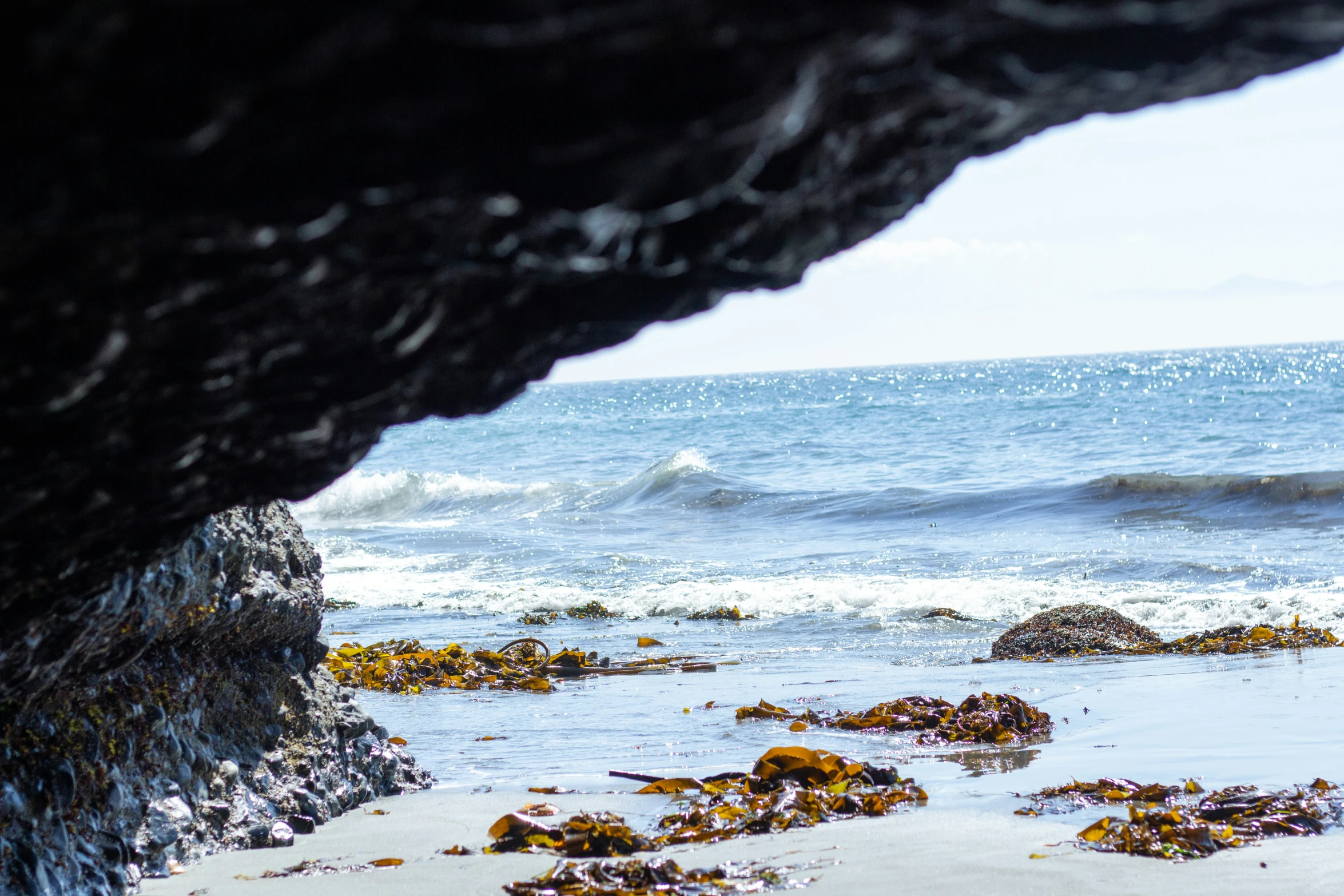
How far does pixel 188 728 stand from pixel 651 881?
1.37 m

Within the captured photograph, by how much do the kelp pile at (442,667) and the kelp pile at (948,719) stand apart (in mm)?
1871

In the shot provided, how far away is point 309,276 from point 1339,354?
98.1 meters

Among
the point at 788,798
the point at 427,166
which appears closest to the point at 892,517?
the point at 788,798

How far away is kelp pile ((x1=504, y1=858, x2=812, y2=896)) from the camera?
113 inches

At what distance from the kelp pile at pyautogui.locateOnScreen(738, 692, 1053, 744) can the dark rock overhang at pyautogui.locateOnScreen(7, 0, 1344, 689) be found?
388cm

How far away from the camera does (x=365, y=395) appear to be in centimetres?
150

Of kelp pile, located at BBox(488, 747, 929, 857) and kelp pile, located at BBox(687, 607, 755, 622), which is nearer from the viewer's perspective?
kelp pile, located at BBox(488, 747, 929, 857)

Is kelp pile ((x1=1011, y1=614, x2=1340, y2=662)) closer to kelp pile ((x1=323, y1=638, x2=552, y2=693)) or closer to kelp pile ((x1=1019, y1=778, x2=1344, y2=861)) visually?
kelp pile ((x1=323, y1=638, x2=552, y2=693))

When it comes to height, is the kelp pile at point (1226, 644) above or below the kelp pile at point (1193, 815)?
below

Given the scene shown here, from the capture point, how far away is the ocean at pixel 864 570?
503 cm

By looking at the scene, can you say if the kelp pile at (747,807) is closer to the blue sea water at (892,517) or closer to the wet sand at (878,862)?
the wet sand at (878,862)

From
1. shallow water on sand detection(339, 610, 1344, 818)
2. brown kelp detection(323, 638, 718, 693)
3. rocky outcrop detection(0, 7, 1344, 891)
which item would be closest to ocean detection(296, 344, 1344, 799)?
shallow water on sand detection(339, 610, 1344, 818)

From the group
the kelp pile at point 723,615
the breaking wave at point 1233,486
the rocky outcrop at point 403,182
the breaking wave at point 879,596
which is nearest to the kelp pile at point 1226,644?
the breaking wave at point 879,596

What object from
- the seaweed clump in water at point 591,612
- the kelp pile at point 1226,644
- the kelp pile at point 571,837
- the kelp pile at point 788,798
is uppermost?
the kelp pile at point 571,837
